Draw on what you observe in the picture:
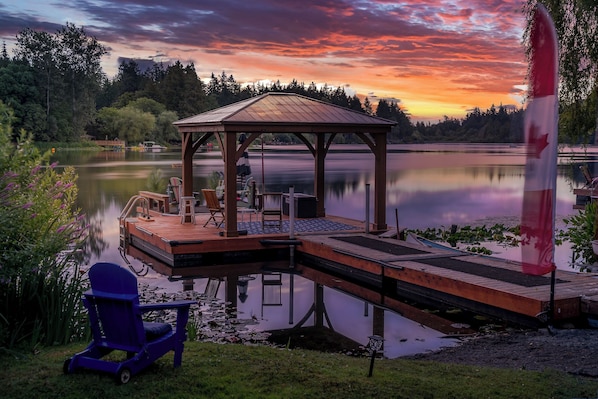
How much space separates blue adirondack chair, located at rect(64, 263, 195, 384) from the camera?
15.1ft

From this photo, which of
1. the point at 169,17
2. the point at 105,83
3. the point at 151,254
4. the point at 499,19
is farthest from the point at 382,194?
the point at 105,83

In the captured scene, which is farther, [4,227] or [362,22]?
[362,22]

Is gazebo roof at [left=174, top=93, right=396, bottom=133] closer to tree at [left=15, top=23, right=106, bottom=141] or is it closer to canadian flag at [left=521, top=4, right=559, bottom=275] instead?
canadian flag at [left=521, top=4, right=559, bottom=275]

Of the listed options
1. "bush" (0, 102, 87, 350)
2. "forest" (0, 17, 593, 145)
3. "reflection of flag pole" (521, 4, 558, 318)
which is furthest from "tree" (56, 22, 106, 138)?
"reflection of flag pole" (521, 4, 558, 318)

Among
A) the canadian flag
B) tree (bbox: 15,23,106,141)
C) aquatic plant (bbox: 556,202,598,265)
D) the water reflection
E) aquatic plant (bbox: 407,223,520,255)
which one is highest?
tree (bbox: 15,23,106,141)

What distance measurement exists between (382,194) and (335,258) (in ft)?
9.59

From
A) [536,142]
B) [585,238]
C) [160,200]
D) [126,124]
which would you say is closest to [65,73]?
[126,124]

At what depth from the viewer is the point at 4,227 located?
236 inches

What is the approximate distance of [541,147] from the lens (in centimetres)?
489

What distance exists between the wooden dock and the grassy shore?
9.26ft

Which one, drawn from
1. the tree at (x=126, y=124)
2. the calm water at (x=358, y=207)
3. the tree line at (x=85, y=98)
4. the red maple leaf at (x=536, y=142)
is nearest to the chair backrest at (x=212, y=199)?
the calm water at (x=358, y=207)

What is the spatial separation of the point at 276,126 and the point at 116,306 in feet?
30.0

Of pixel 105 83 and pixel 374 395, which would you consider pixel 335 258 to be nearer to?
pixel 374 395

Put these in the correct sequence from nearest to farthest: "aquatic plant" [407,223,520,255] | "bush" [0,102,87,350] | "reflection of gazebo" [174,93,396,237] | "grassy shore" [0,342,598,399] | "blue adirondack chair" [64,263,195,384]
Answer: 1. "grassy shore" [0,342,598,399]
2. "blue adirondack chair" [64,263,195,384]
3. "bush" [0,102,87,350]
4. "reflection of gazebo" [174,93,396,237]
5. "aquatic plant" [407,223,520,255]
